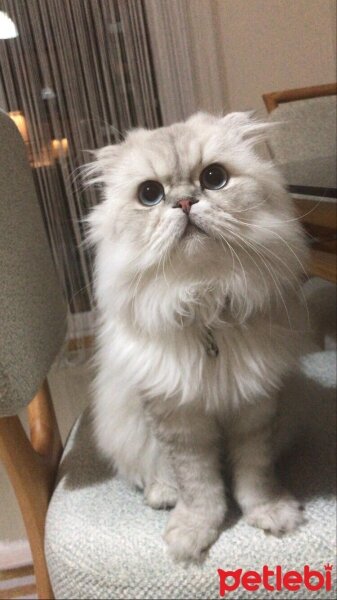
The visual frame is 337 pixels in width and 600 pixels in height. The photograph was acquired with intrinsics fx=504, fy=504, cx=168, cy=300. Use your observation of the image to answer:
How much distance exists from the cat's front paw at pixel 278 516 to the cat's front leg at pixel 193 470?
0.16 ft

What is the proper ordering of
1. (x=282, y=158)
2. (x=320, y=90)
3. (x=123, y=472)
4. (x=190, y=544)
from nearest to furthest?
(x=190, y=544) < (x=123, y=472) < (x=320, y=90) < (x=282, y=158)

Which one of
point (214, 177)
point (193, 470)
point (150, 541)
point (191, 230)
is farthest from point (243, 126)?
point (150, 541)

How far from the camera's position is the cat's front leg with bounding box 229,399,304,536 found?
754 millimetres

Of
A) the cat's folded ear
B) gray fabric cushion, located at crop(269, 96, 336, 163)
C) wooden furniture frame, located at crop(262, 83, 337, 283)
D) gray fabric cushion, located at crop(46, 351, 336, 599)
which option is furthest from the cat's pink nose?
gray fabric cushion, located at crop(269, 96, 336, 163)

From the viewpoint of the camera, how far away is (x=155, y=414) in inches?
29.7

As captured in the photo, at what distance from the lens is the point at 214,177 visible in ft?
2.31

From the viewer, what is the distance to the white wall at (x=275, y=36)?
83cm

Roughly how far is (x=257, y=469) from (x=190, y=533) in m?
0.14

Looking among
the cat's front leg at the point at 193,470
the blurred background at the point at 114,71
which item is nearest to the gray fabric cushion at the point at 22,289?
the blurred background at the point at 114,71

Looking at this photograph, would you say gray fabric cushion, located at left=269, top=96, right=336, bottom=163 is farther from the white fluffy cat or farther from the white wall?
the white fluffy cat

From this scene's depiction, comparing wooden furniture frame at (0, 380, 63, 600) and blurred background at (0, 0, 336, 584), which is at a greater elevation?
blurred background at (0, 0, 336, 584)

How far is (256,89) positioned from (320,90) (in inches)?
7.1

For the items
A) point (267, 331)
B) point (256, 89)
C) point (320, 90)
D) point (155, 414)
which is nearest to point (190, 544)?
point (155, 414)

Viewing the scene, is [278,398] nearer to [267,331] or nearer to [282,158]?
[267,331]
